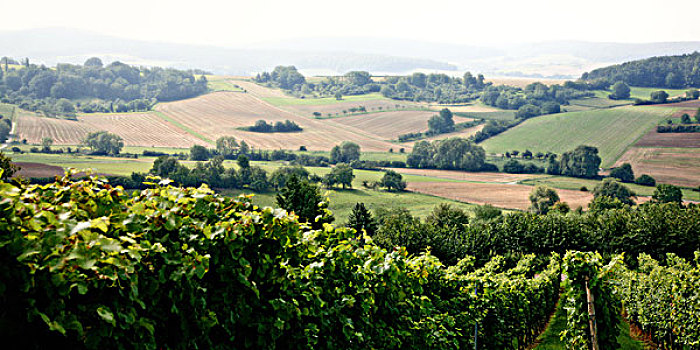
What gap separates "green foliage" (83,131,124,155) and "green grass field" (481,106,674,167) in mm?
94958

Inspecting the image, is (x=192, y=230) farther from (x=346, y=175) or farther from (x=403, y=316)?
(x=346, y=175)

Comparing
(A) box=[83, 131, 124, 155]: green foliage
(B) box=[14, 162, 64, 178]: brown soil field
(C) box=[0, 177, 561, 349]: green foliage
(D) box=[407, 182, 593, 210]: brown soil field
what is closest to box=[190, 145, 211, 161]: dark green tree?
(A) box=[83, 131, 124, 155]: green foliage

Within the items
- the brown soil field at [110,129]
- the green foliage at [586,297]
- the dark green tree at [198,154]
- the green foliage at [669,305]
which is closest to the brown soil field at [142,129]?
the brown soil field at [110,129]

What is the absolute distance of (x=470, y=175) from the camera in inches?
4269

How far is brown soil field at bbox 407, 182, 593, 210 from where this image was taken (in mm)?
84000

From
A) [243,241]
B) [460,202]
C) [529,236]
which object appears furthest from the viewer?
[460,202]

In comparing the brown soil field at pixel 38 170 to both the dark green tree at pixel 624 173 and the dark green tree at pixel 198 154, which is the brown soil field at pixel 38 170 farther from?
the dark green tree at pixel 624 173

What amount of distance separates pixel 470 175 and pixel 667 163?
41000 millimetres

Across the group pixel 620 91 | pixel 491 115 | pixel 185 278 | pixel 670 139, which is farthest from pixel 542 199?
pixel 620 91

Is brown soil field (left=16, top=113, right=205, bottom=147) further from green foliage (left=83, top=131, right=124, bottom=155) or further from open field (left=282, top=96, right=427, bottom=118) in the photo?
open field (left=282, top=96, right=427, bottom=118)

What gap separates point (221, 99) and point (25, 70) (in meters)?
80.6

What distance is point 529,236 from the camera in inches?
1866

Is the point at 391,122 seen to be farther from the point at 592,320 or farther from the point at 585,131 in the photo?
the point at 592,320

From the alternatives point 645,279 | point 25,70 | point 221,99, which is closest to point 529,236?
point 645,279
